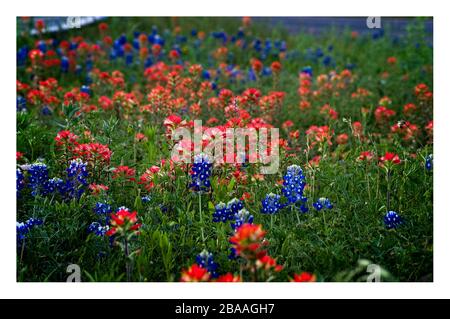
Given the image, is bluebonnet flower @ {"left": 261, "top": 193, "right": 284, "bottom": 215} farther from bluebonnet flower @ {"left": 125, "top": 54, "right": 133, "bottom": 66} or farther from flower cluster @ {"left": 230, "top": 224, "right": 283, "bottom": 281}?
bluebonnet flower @ {"left": 125, "top": 54, "right": 133, "bottom": 66}

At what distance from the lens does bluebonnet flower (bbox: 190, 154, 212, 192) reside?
2771 millimetres

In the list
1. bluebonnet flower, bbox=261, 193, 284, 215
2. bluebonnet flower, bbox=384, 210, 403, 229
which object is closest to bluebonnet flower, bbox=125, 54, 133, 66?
bluebonnet flower, bbox=261, 193, 284, 215

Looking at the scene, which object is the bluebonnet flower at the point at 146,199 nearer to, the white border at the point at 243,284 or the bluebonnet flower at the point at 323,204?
the white border at the point at 243,284

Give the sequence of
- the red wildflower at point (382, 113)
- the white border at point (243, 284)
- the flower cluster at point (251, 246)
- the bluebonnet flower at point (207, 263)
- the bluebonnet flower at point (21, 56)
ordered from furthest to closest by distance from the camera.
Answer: the bluebonnet flower at point (21, 56)
the red wildflower at point (382, 113)
the bluebonnet flower at point (207, 263)
the white border at point (243, 284)
the flower cluster at point (251, 246)

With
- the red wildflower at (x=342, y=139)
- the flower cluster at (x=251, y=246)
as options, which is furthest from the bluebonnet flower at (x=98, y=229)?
the red wildflower at (x=342, y=139)

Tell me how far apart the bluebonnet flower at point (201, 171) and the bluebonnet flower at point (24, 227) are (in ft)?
2.40

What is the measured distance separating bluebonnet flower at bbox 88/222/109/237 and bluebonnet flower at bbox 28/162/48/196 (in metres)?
0.35

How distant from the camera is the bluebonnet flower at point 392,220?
268cm

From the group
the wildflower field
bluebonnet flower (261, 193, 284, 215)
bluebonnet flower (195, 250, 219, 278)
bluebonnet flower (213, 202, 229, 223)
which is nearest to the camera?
bluebonnet flower (195, 250, 219, 278)

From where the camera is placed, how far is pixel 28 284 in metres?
2.19

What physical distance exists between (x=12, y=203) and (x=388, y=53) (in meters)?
5.28
